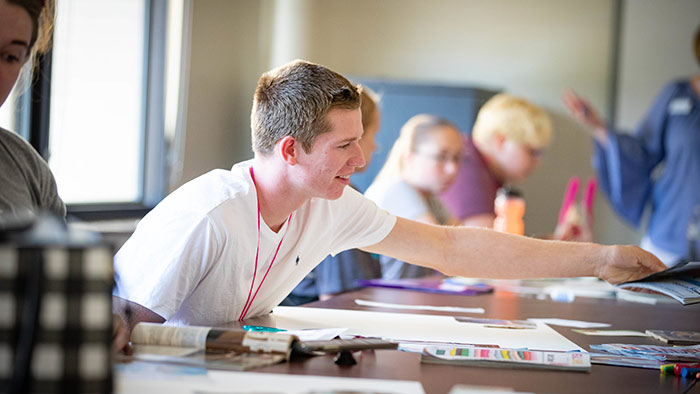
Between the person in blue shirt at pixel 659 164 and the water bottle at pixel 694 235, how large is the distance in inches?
1.0

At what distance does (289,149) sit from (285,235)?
20cm

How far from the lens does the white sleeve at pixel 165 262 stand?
1.62 meters

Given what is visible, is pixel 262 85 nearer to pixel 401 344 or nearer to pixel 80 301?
pixel 401 344

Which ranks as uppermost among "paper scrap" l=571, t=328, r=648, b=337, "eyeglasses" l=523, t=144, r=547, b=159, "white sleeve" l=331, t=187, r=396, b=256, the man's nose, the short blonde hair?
the short blonde hair

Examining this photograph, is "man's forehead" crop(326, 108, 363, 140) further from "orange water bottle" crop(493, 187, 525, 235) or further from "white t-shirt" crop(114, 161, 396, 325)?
"orange water bottle" crop(493, 187, 525, 235)

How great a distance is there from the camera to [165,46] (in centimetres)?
461

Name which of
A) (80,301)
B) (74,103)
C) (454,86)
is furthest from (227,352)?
(454,86)

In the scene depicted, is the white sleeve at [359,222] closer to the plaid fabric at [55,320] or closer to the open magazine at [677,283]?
the open magazine at [677,283]

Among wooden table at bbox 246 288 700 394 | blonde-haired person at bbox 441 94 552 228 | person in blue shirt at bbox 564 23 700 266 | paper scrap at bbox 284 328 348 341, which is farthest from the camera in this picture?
person in blue shirt at bbox 564 23 700 266

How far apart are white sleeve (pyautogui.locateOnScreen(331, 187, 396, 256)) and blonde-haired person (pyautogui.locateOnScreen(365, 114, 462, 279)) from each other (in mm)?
1297

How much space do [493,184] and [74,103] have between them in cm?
215

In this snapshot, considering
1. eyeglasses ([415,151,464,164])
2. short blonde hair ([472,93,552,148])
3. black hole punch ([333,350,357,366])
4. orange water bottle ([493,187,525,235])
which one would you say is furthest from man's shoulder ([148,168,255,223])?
short blonde hair ([472,93,552,148])

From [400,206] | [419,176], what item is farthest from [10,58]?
[419,176]

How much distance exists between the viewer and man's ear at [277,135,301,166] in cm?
179
